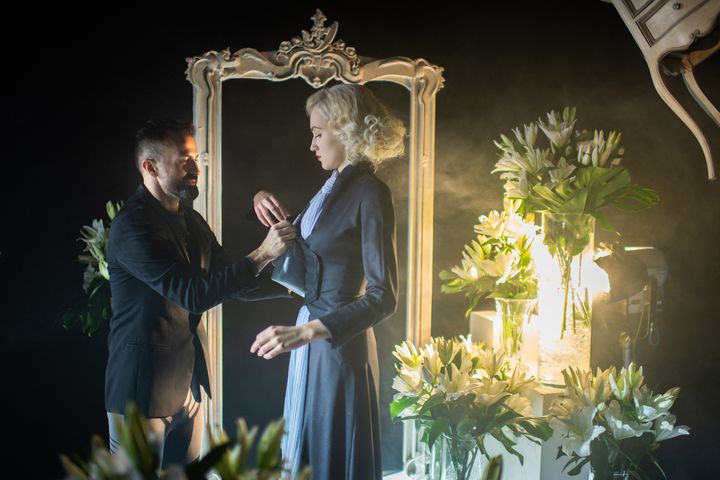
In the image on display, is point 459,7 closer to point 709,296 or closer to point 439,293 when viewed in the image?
point 439,293

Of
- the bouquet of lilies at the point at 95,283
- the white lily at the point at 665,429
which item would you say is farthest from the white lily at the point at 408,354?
the bouquet of lilies at the point at 95,283

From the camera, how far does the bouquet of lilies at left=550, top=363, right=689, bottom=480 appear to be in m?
1.84

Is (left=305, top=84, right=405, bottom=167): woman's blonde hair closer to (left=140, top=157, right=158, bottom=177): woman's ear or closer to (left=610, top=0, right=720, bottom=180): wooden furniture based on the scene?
(left=140, top=157, right=158, bottom=177): woman's ear

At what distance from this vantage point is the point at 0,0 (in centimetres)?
193

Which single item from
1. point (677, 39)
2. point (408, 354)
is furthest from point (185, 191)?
point (677, 39)

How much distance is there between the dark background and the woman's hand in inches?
2.4

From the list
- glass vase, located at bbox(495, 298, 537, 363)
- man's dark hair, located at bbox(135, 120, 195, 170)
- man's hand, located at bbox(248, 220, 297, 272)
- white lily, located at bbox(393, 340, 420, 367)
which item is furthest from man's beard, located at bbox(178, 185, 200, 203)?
glass vase, located at bbox(495, 298, 537, 363)

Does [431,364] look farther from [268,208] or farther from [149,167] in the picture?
[149,167]

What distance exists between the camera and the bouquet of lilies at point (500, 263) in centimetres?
207

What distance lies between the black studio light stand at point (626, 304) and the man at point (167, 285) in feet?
3.10

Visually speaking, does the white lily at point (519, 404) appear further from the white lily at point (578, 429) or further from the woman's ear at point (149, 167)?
the woman's ear at point (149, 167)

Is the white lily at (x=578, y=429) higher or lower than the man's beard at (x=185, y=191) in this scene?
lower

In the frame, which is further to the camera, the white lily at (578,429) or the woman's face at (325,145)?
the woman's face at (325,145)

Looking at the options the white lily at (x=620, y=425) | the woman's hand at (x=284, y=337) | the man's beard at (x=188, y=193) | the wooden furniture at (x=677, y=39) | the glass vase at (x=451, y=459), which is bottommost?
the glass vase at (x=451, y=459)
